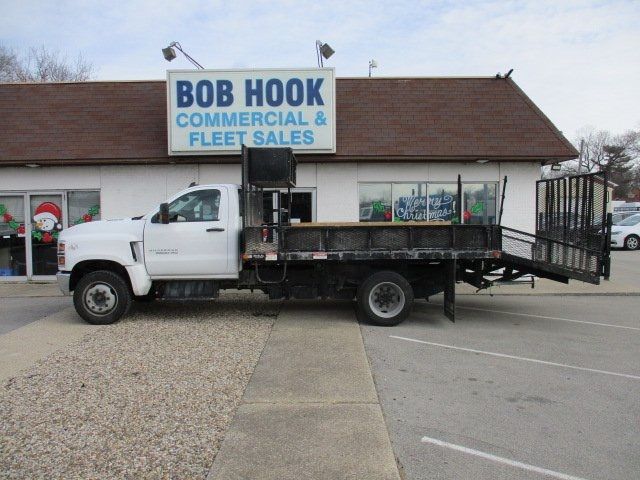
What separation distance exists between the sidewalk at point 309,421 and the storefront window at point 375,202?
19.5 ft

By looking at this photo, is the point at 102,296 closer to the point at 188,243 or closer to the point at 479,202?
the point at 188,243

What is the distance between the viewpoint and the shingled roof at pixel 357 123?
40.8ft

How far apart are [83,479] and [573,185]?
27.5 feet

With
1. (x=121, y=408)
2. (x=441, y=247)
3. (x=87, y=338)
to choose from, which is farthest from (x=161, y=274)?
(x=441, y=247)

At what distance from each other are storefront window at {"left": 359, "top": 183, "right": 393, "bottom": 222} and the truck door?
505 cm

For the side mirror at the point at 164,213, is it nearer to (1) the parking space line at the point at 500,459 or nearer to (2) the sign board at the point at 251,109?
(2) the sign board at the point at 251,109

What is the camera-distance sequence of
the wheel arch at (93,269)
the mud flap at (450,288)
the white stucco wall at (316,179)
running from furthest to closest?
the white stucco wall at (316,179) → the wheel arch at (93,269) → the mud flap at (450,288)

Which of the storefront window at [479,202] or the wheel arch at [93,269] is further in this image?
the storefront window at [479,202]

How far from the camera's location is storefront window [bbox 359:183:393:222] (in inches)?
508

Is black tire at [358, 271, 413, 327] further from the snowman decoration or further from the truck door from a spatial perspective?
the snowman decoration

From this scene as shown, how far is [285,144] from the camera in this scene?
12.4 metres

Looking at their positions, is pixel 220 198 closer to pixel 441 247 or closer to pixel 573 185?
pixel 441 247

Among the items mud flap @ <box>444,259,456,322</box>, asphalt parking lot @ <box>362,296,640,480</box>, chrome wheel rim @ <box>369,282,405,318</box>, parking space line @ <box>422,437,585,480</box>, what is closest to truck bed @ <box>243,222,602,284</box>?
mud flap @ <box>444,259,456,322</box>

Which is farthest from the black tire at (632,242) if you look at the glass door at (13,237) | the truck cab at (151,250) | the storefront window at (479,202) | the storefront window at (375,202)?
the glass door at (13,237)
